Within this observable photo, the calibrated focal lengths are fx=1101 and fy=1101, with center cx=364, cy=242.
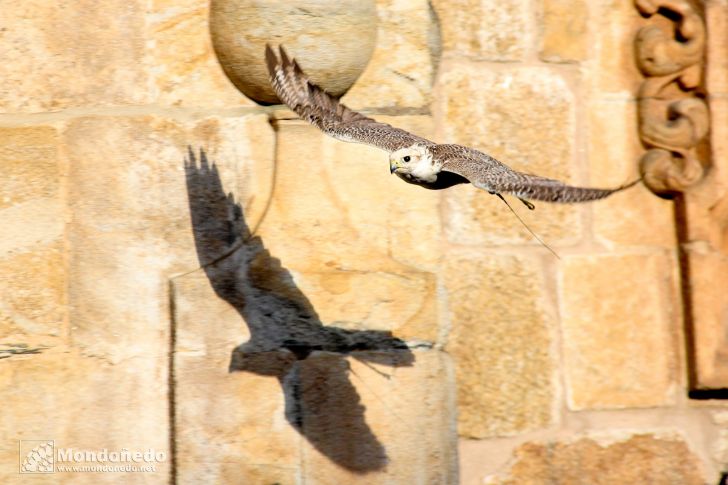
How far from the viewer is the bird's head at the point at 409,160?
2854 mm

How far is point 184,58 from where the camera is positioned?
10.2 feet

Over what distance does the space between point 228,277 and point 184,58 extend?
0.63m

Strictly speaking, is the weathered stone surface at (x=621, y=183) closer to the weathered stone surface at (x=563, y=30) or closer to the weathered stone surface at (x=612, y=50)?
the weathered stone surface at (x=612, y=50)

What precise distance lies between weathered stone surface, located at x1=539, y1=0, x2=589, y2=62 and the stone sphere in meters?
0.63

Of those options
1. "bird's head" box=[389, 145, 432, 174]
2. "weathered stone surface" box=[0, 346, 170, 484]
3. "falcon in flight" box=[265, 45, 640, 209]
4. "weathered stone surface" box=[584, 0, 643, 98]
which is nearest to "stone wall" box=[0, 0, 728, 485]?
"weathered stone surface" box=[0, 346, 170, 484]

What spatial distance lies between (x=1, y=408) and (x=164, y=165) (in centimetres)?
79

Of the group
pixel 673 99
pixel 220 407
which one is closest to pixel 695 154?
pixel 673 99

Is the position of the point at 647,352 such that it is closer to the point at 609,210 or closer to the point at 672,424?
the point at 672,424

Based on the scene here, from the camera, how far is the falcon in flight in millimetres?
2852

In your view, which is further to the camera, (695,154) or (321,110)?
(695,154)

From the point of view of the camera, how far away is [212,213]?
3.06 meters

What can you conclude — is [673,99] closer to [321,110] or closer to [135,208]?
[321,110]

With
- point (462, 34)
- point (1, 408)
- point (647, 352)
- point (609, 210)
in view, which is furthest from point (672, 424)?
point (1, 408)

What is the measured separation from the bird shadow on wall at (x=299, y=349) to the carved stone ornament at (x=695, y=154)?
0.98 m
